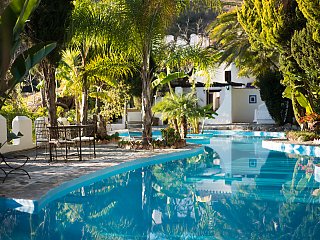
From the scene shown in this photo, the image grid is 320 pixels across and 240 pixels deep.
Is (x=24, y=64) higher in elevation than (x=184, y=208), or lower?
higher

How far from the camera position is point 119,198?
7.73 metres

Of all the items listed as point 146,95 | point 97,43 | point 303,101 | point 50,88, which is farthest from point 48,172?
point 303,101

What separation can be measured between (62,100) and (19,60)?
69.6 feet

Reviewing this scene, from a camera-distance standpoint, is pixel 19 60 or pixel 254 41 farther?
pixel 254 41

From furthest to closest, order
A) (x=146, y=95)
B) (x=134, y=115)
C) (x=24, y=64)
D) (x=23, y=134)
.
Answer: (x=134, y=115), (x=146, y=95), (x=23, y=134), (x=24, y=64)

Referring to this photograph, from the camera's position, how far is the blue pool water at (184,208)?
555 centimetres

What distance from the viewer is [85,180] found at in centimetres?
837

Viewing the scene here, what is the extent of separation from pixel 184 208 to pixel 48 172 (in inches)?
127

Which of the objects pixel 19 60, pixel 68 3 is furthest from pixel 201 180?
pixel 68 3

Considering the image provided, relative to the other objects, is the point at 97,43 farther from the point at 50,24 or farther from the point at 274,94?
the point at 274,94

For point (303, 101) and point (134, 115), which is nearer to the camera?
point (303, 101)

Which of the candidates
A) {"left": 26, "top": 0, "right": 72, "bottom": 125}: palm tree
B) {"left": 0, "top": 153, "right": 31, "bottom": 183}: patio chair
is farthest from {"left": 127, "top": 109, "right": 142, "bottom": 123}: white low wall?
{"left": 0, "top": 153, "right": 31, "bottom": 183}: patio chair

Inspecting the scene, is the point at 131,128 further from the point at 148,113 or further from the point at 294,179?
the point at 294,179

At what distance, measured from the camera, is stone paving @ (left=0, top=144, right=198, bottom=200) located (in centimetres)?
679
